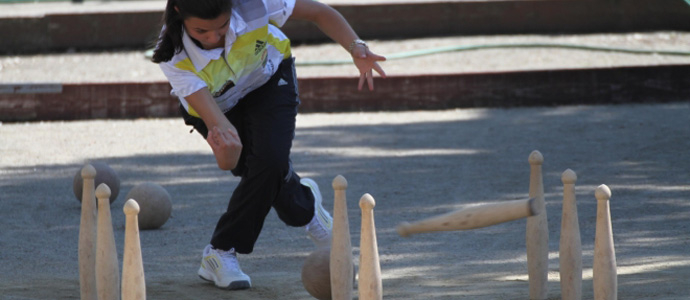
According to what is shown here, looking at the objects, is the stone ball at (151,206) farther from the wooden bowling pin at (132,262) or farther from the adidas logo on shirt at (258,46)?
the wooden bowling pin at (132,262)

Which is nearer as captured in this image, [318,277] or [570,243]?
[570,243]

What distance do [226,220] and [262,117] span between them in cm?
52

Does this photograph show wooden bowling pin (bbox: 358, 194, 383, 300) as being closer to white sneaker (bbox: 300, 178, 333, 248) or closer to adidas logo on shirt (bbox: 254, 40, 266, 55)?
adidas logo on shirt (bbox: 254, 40, 266, 55)

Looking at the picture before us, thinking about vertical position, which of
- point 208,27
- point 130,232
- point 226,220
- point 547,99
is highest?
point 208,27

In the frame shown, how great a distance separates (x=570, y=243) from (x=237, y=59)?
153 cm

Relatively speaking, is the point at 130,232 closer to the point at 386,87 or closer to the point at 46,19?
the point at 386,87

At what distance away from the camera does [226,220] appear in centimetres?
424

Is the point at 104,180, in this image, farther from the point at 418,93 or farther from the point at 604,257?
the point at 418,93

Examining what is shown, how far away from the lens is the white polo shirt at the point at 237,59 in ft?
12.3

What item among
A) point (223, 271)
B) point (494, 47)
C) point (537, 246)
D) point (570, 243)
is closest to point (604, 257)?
point (570, 243)

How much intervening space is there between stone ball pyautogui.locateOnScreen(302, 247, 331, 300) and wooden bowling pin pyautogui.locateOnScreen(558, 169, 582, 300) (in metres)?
0.93

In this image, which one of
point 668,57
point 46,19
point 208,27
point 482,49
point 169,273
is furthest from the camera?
point 46,19

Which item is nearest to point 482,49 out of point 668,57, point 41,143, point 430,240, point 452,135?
point 668,57

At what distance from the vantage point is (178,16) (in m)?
3.63
